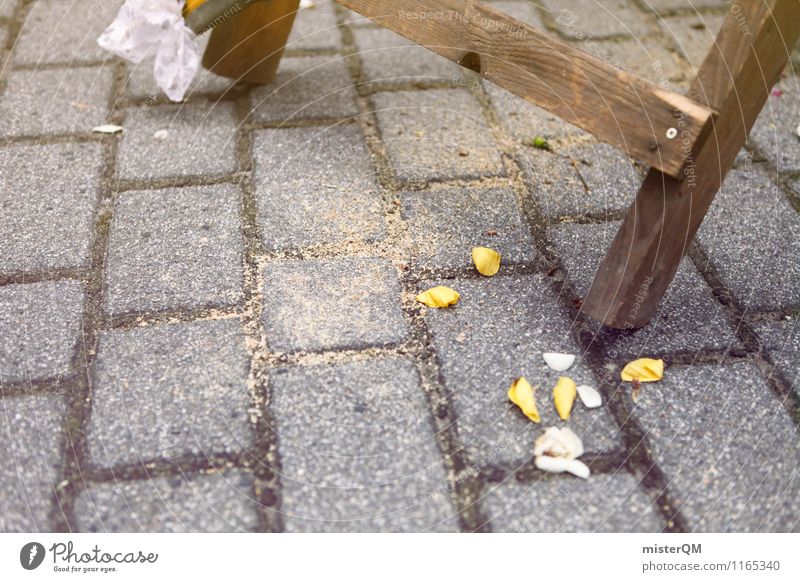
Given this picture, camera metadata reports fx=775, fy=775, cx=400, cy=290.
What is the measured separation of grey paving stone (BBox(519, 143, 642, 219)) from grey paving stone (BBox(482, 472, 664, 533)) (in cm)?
63

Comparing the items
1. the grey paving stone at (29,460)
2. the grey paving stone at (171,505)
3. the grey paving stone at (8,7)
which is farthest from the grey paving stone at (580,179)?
the grey paving stone at (8,7)

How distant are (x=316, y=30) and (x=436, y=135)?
1.96 ft

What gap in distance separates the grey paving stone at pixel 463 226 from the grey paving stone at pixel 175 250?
0.35 metres

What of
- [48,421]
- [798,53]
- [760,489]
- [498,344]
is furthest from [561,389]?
[798,53]

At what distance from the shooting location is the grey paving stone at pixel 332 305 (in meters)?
1.29

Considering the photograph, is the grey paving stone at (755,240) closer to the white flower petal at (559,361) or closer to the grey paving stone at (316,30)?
the white flower petal at (559,361)

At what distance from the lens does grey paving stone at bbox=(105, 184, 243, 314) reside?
4.47ft

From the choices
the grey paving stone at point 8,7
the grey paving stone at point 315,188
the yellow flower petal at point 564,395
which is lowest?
the grey paving stone at point 8,7

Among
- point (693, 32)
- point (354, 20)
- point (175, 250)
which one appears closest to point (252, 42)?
point (354, 20)

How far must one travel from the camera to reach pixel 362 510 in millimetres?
1058

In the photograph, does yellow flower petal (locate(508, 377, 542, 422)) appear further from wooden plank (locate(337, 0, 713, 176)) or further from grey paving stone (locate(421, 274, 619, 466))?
wooden plank (locate(337, 0, 713, 176))

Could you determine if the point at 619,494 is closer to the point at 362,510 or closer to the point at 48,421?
the point at 362,510

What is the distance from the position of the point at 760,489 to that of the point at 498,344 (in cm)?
44

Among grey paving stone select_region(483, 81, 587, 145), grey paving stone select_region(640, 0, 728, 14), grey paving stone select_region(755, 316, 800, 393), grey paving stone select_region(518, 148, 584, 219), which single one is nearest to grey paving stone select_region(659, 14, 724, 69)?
grey paving stone select_region(640, 0, 728, 14)
